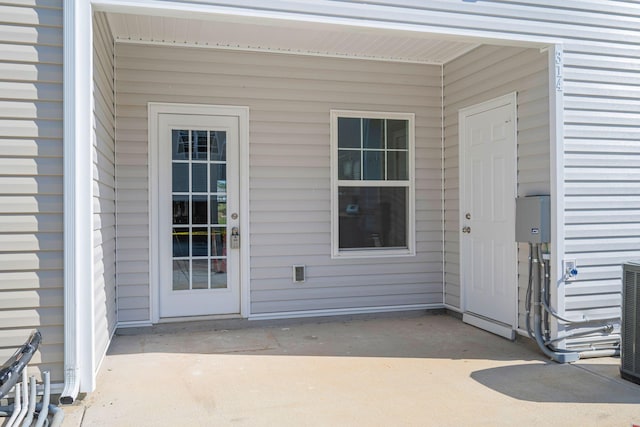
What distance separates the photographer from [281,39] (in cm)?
510

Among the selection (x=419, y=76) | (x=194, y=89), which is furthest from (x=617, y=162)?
(x=194, y=89)

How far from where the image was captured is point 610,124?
14.4ft

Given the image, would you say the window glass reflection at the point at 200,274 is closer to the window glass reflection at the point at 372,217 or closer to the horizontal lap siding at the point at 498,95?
the window glass reflection at the point at 372,217

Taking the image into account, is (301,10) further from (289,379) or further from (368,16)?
(289,379)

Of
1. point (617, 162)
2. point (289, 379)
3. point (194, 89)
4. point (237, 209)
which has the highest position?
point (194, 89)

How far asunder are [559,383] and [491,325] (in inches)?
53.7

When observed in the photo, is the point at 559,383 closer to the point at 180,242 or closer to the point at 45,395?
the point at 45,395

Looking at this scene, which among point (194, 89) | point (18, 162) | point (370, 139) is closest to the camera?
point (18, 162)

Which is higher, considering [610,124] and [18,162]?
[610,124]

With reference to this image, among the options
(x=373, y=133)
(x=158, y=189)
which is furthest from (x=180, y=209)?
(x=373, y=133)

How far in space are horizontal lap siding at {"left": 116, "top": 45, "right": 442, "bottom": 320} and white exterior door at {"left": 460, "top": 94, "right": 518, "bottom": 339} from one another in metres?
0.48

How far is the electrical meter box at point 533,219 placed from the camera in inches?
167

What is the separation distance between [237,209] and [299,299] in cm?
111

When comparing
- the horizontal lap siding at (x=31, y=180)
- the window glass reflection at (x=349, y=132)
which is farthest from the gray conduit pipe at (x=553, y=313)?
the horizontal lap siding at (x=31, y=180)
